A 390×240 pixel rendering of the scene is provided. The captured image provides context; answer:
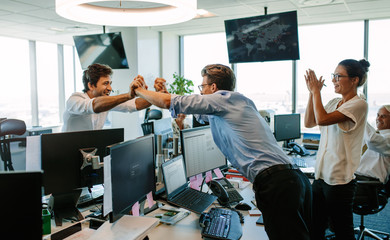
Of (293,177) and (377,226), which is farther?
(377,226)

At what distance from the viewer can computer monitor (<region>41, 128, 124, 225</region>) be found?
1692 millimetres

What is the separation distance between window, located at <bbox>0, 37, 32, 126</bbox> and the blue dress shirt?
6497 mm

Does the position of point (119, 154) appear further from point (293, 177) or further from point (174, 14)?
point (174, 14)

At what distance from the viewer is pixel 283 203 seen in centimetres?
148

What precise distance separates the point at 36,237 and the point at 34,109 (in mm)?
→ 7163

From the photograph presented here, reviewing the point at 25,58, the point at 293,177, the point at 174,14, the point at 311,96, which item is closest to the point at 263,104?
the point at 311,96

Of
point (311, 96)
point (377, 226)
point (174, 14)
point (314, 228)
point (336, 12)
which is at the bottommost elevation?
point (377, 226)

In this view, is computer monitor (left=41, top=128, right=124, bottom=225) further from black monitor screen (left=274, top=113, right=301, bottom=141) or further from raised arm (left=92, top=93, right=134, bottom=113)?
black monitor screen (left=274, top=113, right=301, bottom=141)

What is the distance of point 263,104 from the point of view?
20.6 ft

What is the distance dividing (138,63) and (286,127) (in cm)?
298

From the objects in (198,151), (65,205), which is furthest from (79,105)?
(198,151)

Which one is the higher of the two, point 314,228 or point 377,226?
point 314,228

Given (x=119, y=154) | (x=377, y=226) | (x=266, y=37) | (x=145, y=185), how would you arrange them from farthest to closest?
(x=266, y=37) → (x=377, y=226) → (x=145, y=185) → (x=119, y=154)

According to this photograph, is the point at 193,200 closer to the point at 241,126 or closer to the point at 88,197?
the point at 241,126
